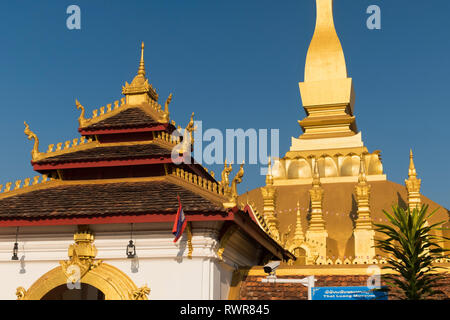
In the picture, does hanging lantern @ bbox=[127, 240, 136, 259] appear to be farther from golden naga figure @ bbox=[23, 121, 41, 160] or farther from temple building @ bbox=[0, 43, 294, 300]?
golden naga figure @ bbox=[23, 121, 41, 160]

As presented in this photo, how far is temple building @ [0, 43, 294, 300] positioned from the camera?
1612cm

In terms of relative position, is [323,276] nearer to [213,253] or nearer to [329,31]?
[213,253]

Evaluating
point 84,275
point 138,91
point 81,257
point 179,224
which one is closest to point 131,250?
point 81,257

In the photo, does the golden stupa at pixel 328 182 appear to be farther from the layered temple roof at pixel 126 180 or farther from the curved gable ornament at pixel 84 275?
the curved gable ornament at pixel 84 275

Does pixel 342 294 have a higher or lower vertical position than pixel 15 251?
lower

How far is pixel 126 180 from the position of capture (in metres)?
18.5

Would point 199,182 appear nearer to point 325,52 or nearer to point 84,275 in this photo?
point 84,275

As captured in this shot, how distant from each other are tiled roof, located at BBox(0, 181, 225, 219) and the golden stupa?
14227 millimetres

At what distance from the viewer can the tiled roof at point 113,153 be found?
18.2m

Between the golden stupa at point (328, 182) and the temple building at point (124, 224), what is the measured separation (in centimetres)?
1359

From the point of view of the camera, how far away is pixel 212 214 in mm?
15719

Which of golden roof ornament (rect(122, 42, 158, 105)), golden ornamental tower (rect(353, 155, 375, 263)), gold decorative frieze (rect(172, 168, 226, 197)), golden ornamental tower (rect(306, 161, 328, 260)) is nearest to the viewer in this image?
gold decorative frieze (rect(172, 168, 226, 197))

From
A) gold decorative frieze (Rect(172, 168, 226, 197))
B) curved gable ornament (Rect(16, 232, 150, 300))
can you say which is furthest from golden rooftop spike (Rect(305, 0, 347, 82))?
curved gable ornament (Rect(16, 232, 150, 300))

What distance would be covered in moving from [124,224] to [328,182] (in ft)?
99.0
